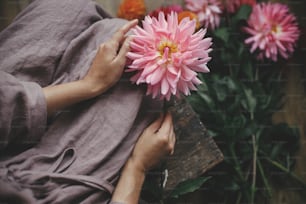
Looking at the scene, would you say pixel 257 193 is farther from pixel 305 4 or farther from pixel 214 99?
pixel 305 4

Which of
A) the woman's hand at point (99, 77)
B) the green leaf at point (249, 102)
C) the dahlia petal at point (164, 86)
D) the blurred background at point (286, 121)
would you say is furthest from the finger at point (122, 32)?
the green leaf at point (249, 102)

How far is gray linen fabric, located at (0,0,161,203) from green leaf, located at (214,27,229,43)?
1.03ft

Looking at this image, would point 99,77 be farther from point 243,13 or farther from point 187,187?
point 243,13

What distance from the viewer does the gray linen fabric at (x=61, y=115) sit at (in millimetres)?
773

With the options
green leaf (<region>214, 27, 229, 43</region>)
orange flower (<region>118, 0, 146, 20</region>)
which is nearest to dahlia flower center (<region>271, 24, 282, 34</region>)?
green leaf (<region>214, 27, 229, 43</region>)

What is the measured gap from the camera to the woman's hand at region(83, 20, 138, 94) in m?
0.83

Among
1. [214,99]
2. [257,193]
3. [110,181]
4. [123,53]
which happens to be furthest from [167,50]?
[257,193]

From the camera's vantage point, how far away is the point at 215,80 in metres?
1.14

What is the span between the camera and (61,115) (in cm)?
85

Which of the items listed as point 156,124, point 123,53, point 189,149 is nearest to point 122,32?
point 123,53

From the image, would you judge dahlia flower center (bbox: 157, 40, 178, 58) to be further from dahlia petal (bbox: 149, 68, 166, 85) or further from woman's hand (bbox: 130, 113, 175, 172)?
woman's hand (bbox: 130, 113, 175, 172)

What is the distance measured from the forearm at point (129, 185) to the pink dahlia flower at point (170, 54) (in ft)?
0.46

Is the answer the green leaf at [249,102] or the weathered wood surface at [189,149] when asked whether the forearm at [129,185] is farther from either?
the green leaf at [249,102]

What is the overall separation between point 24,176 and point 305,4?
2.74 ft
